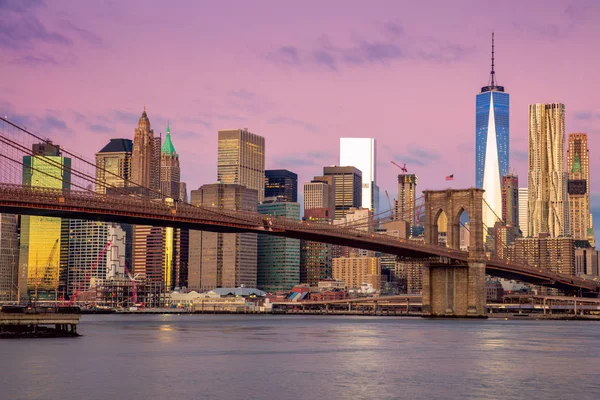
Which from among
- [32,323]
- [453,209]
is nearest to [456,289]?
[453,209]

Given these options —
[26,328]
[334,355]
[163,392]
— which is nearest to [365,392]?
[163,392]

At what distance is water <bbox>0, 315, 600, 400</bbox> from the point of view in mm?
33781

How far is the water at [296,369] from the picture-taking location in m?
33.8

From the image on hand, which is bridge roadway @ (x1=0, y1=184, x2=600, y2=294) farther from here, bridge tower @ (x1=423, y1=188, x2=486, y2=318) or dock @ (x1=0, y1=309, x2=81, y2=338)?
dock @ (x1=0, y1=309, x2=81, y2=338)

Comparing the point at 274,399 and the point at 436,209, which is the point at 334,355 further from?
the point at 436,209

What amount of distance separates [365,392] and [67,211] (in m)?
39.3

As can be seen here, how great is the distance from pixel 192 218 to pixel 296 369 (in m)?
37.3

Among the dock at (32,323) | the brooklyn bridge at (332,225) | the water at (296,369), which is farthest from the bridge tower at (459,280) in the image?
the dock at (32,323)

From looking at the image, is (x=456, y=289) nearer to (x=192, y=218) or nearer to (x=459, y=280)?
(x=459, y=280)

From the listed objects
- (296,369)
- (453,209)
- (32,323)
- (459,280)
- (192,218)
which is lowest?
(296,369)

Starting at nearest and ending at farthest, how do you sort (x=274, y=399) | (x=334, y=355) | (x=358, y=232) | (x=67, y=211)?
(x=274, y=399), (x=334, y=355), (x=67, y=211), (x=358, y=232)

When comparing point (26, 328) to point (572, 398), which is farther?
point (26, 328)

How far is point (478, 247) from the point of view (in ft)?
330

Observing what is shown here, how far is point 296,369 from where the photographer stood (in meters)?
41.3
